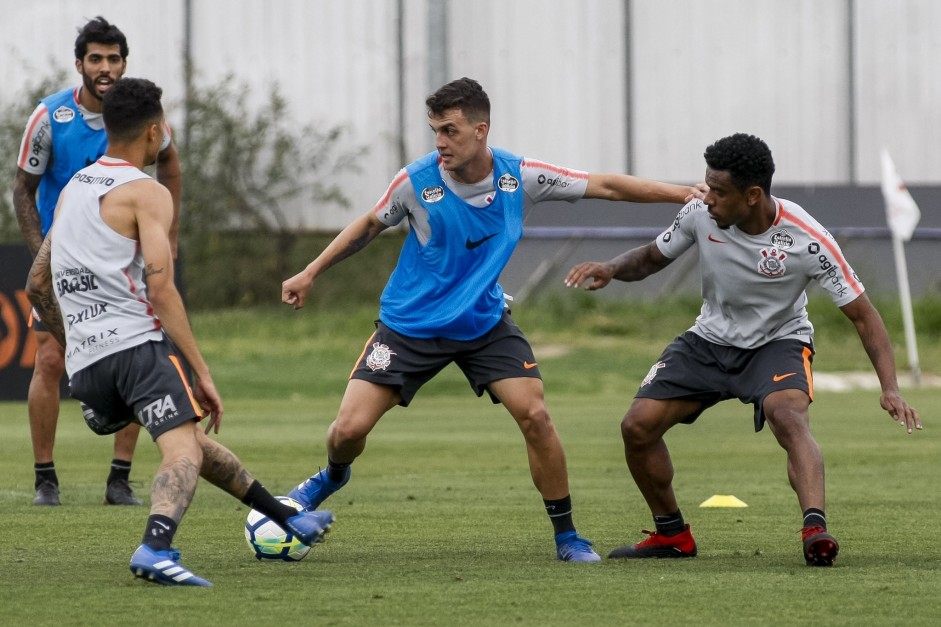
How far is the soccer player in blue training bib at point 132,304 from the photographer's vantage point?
6285 millimetres

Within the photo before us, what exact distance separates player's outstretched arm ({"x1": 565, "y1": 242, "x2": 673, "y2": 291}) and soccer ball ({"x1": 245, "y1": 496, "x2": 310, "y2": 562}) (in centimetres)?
177

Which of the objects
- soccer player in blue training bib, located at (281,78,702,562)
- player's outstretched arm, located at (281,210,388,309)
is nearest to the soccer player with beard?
player's outstretched arm, located at (281,210,388,309)

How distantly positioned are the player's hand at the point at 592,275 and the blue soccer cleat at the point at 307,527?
163 centimetres

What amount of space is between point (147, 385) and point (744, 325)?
9.40 ft

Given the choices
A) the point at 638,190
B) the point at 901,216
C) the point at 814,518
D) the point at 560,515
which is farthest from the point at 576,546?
the point at 901,216

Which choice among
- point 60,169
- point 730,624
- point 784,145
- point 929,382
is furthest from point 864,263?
point 730,624

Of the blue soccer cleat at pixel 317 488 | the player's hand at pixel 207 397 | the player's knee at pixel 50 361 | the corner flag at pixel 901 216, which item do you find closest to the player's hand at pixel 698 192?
the blue soccer cleat at pixel 317 488

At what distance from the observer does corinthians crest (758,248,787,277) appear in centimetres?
737

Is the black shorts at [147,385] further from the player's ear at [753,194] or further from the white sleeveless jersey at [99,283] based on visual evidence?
the player's ear at [753,194]

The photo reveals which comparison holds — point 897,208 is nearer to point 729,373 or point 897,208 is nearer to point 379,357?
point 729,373

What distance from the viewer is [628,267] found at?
7.75 m

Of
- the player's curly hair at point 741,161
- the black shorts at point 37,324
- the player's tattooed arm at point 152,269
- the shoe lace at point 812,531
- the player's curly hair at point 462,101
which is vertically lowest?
the shoe lace at point 812,531

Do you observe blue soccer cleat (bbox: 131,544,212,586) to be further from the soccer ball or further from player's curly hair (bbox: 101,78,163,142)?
player's curly hair (bbox: 101,78,163,142)

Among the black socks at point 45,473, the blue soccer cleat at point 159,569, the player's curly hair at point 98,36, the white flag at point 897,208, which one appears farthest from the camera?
the white flag at point 897,208
